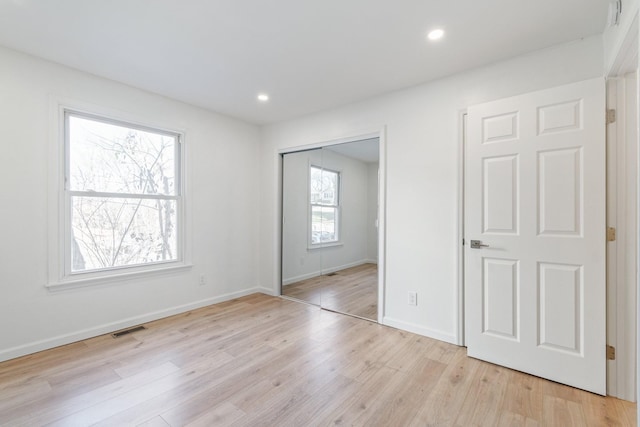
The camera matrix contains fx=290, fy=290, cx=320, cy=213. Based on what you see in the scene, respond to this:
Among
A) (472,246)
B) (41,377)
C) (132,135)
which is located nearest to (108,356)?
(41,377)

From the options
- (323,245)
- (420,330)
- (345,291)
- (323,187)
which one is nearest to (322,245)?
(323,245)

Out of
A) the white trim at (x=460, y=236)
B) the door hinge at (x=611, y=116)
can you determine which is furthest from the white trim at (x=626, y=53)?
the white trim at (x=460, y=236)

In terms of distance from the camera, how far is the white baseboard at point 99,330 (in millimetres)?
2402

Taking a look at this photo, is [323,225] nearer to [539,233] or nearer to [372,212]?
[372,212]

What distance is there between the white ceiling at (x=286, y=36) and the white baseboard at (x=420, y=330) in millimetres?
2415

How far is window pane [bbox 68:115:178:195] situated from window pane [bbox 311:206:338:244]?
1794 millimetres

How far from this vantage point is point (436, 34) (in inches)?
83.3

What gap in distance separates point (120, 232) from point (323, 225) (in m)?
2.33

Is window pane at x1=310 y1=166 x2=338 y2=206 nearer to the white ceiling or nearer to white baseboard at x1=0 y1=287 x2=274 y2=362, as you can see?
the white ceiling

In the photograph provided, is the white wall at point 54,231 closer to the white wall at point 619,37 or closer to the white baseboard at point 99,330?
the white baseboard at point 99,330

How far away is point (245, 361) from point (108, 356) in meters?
1.18

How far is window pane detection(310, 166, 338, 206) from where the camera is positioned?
3.81m

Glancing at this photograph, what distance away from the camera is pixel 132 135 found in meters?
3.15

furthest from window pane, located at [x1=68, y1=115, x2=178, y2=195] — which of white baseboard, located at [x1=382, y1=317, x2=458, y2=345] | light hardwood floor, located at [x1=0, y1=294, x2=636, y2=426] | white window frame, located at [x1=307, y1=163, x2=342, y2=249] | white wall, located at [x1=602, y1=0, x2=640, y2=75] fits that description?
white wall, located at [x1=602, y1=0, x2=640, y2=75]
